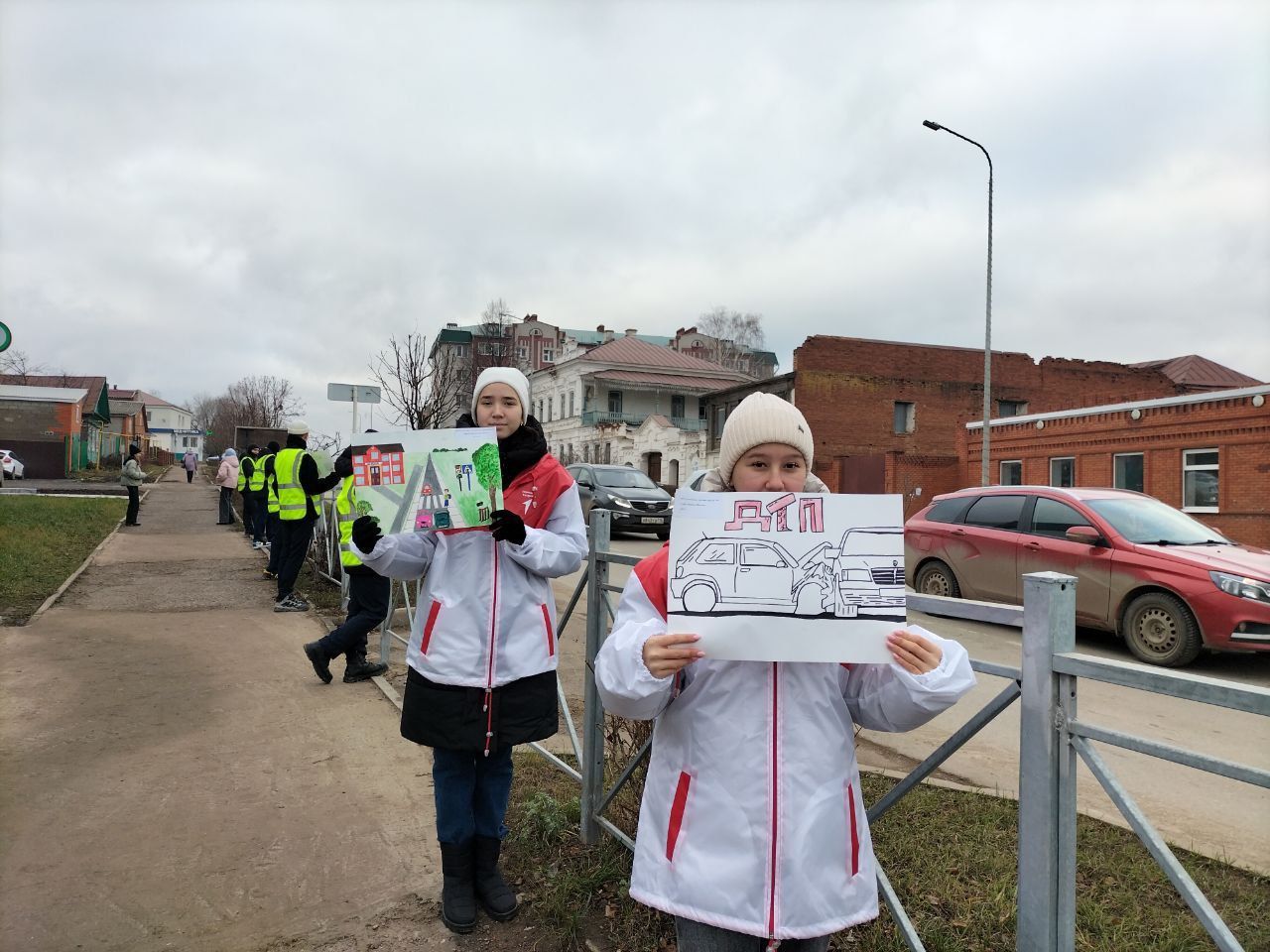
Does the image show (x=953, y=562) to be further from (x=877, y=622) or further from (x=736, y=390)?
(x=736, y=390)

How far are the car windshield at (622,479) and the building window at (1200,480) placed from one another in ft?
45.5

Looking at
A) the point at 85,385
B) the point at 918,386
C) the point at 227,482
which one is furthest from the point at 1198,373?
the point at 85,385

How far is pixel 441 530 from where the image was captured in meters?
2.73

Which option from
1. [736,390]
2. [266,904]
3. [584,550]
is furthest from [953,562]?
[736,390]

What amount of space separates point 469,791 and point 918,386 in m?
37.8

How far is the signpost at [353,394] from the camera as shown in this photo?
973 centimetres

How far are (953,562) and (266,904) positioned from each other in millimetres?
8562

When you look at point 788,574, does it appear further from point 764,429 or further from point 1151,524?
point 1151,524

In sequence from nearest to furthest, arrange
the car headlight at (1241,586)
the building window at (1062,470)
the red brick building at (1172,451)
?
the car headlight at (1241,586) → the red brick building at (1172,451) → the building window at (1062,470)

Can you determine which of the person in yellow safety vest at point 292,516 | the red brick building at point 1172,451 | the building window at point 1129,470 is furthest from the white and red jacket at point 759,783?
the building window at point 1129,470

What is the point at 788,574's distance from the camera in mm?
1700

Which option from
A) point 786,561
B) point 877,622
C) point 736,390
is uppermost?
point 736,390

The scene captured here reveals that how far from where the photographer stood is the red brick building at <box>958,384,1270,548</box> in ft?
62.1

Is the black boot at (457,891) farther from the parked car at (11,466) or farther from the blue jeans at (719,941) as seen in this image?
the parked car at (11,466)
